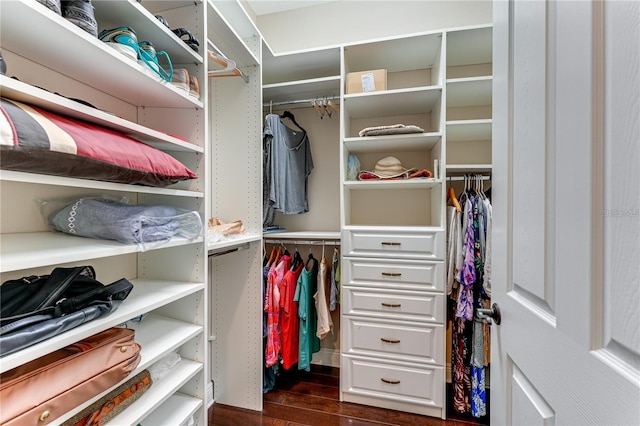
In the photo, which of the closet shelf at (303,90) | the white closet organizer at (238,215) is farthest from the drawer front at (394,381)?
the closet shelf at (303,90)

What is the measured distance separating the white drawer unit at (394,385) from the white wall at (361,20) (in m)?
2.44

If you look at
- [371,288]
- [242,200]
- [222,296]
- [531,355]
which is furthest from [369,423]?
[242,200]

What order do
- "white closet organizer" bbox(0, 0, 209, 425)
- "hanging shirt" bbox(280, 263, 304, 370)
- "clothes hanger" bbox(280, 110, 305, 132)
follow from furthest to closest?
1. "clothes hanger" bbox(280, 110, 305, 132)
2. "hanging shirt" bbox(280, 263, 304, 370)
3. "white closet organizer" bbox(0, 0, 209, 425)

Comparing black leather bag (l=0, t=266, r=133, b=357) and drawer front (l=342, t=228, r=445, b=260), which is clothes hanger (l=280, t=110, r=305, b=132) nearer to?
drawer front (l=342, t=228, r=445, b=260)

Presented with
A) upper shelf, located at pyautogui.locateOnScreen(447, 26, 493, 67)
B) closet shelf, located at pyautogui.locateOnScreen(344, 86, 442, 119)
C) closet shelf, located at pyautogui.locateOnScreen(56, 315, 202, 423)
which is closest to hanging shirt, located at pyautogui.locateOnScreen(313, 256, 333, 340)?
closet shelf, located at pyautogui.locateOnScreen(56, 315, 202, 423)

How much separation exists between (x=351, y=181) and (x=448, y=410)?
1.65 metres

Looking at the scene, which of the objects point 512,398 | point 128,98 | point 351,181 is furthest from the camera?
point 351,181

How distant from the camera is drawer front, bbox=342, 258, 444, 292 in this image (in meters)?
1.75

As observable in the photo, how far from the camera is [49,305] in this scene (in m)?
0.71

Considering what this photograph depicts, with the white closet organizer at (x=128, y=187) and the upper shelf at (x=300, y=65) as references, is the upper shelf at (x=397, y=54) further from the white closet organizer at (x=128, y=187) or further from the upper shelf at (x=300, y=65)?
the white closet organizer at (x=128, y=187)

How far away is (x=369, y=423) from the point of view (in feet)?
5.66

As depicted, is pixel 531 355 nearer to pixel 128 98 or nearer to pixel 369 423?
pixel 369 423

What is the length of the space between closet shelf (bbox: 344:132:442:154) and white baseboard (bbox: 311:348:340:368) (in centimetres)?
168

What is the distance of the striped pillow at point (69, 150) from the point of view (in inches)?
22.1
